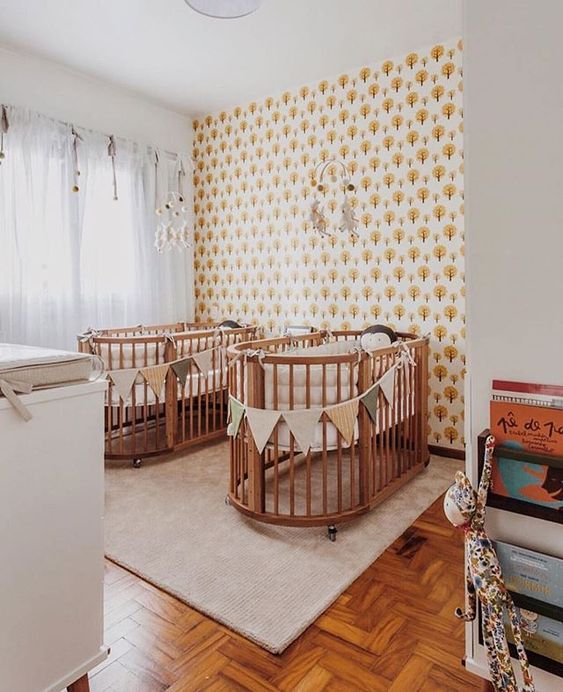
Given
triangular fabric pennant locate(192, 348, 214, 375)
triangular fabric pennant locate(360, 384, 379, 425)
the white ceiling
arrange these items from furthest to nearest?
1. triangular fabric pennant locate(192, 348, 214, 375)
2. the white ceiling
3. triangular fabric pennant locate(360, 384, 379, 425)

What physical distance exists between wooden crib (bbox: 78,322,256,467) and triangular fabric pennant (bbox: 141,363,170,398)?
0.10 feet

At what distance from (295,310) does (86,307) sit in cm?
164

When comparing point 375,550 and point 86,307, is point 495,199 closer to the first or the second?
point 375,550

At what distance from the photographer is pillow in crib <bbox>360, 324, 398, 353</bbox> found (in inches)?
123

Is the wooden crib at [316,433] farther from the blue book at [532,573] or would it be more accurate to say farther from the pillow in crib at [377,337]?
the blue book at [532,573]

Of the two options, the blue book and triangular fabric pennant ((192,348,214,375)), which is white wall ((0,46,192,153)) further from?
the blue book

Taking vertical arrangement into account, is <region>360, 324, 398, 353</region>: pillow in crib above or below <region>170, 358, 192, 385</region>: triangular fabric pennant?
above

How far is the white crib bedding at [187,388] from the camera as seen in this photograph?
301 cm

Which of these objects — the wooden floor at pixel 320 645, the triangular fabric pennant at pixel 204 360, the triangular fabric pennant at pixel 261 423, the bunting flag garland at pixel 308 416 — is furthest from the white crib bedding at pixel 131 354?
the wooden floor at pixel 320 645

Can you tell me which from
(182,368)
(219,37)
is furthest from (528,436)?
(219,37)

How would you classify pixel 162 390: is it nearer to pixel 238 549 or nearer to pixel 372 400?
pixel 238 549

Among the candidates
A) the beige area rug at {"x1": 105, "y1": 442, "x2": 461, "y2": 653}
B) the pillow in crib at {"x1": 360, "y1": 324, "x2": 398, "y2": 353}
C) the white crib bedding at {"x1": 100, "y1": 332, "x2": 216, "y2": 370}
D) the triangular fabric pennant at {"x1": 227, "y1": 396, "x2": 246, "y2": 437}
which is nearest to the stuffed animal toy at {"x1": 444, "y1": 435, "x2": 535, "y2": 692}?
the beige area rug at {"x1": 105, "y1": 442, "x2": 461, "y2": 653}

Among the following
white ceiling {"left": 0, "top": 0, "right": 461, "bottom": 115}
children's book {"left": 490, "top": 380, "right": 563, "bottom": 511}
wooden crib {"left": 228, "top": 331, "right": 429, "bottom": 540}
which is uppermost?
white ceiling {"left": 0, "top": 0, "right": 461, "bottom": 115}

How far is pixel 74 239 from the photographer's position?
3541 mm
